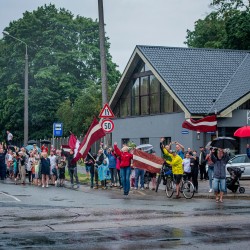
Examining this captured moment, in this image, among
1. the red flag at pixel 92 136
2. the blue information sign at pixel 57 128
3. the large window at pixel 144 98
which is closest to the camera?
the red flag at pixel 92 136

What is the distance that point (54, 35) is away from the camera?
7269 centimetres

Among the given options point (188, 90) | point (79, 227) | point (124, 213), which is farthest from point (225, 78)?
point (79, 227)

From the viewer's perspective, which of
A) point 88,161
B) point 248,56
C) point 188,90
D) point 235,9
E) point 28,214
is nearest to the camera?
point 28,214

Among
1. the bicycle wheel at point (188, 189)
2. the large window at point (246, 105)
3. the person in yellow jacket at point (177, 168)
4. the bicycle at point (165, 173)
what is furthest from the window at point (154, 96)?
the person in yellow jacket at point (177, 168)

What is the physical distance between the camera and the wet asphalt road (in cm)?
1280

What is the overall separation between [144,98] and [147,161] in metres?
17.0

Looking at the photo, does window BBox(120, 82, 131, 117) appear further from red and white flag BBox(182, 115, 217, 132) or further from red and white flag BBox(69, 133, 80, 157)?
red and white flag BBox(182, 115, 217, 132)

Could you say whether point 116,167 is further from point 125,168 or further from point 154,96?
point 154,96

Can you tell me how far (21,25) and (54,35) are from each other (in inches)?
137

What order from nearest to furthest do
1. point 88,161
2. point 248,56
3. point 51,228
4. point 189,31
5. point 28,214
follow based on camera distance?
point 51,228, point 28,214, point 88,161, point 248,56, point 189,31

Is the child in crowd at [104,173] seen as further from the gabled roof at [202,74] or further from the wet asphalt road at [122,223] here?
the gabled roof at [202,74]

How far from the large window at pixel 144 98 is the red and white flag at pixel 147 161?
13.0m

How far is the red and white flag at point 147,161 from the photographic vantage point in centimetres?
2886

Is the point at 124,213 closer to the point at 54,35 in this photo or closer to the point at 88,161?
the point at 88,161
